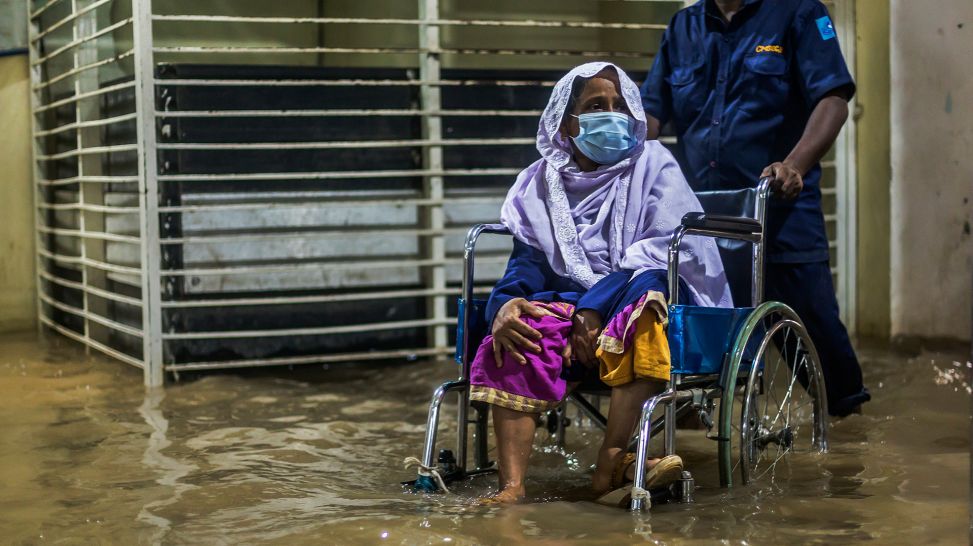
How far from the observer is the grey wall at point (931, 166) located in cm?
584

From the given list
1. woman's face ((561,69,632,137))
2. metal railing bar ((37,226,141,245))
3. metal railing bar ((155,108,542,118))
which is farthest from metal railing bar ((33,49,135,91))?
woman's face ((561,69,632,137))

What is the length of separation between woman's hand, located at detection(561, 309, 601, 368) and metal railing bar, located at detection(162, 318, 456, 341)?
265 cm

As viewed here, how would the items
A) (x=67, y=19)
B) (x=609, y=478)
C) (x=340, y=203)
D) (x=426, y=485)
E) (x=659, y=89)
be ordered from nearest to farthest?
1. (x=609, y=478)
2. (x=426, y=485)
3. (x=659, y=89)
4. (x=340, y=203)
5. (x=67, y=19)

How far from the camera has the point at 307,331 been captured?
18.7ft

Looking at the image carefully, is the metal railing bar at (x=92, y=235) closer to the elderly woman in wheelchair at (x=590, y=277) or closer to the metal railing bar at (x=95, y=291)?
the metal railing bar at (x=95, y=291)

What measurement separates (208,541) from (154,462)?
1.17m

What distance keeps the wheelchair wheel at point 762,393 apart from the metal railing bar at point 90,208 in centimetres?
318

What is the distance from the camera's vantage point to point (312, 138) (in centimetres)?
584

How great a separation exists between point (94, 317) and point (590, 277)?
3.76 m

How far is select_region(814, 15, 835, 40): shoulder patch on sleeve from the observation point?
3.85m

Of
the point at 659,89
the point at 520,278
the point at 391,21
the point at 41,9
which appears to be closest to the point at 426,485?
the point at 520,278

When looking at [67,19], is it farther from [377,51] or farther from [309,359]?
[309,359]

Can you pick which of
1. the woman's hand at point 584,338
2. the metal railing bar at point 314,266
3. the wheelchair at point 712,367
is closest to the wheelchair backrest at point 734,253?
the wheelchair at point 712,367

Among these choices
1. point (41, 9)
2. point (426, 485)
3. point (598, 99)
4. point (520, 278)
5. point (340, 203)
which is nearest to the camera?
point (426, 485)
